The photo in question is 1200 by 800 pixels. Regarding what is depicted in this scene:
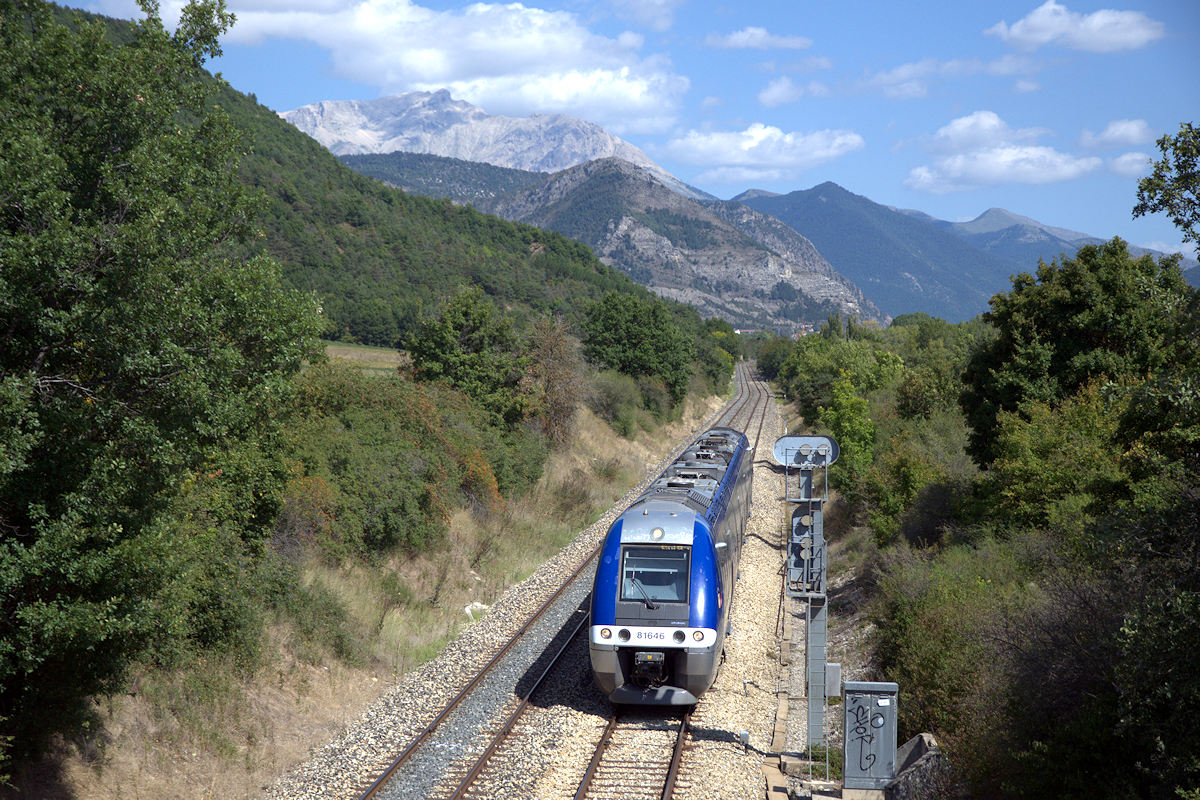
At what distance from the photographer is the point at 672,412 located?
6034cm

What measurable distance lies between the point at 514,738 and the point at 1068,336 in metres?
17.8

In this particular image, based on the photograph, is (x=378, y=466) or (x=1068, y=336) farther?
(x=1068, y=336)

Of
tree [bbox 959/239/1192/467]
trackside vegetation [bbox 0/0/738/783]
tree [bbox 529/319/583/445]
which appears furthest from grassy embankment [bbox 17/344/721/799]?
tree [bbox 959/239/1192/467]

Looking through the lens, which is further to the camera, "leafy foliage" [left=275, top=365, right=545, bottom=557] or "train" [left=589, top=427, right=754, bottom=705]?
"leafy foliage" [left=275, top=365, right=545, bottom=557]

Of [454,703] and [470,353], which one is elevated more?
[470,353]

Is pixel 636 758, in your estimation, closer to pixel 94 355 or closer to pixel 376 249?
pixel 94 355

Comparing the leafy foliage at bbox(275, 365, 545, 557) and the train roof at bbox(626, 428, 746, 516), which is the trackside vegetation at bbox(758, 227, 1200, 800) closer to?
the train roof at bbox(626, 428, 746, 516)

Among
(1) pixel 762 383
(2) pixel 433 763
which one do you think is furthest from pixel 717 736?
(1) pixel 762 383

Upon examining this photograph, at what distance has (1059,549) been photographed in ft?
45.0

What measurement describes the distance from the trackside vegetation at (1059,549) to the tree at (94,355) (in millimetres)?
9786

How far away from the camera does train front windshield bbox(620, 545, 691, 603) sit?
13062 millimetres

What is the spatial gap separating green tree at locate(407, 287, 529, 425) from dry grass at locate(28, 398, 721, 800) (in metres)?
8.56

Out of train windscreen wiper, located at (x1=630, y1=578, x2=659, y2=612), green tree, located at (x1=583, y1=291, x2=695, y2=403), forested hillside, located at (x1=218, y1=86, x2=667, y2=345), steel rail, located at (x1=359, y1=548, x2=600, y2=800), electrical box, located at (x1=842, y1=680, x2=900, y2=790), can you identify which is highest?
forested hillside, located at (x1=218, y1=86, x2=667, y2=345)

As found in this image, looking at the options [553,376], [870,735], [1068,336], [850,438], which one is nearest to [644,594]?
[870,735]
